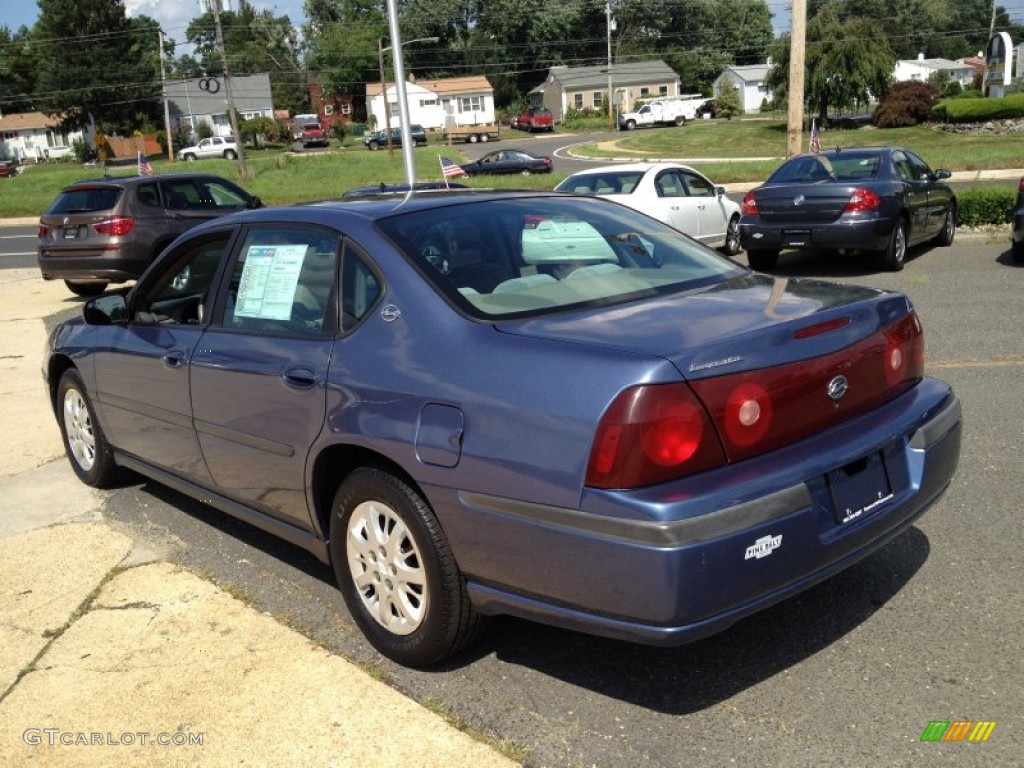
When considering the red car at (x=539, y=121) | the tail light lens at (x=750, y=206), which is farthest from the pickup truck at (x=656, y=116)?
the tail light lens at (x=750, y=206)

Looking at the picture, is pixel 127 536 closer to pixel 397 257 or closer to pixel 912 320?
pixel 397 257

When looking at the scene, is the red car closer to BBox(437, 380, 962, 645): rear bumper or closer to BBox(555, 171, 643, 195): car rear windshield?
BBox(555, 171, 643, 195): car rear windshield

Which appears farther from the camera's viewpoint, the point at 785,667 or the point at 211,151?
the point at 211,151

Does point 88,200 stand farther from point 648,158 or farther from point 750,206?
point 648,158

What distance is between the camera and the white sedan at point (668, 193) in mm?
13148

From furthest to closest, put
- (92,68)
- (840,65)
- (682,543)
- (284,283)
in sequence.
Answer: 1. (92,68)
2. (840,65)
3. (284,283)
4. (682,543)

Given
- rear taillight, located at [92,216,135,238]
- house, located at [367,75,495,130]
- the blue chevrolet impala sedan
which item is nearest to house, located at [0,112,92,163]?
house, located at [367,75,495,130]

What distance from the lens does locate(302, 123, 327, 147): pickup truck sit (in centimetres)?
7731

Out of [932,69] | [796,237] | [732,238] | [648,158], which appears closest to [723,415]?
[796,237]

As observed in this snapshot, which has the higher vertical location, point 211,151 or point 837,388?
point 837,388

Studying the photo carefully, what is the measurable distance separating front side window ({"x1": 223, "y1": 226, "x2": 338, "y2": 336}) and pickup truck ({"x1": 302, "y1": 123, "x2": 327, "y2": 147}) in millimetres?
76624

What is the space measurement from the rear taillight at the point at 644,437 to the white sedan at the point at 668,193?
10475 millimetres

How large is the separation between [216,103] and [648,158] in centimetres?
6165

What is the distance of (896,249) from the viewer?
1184 centimetres
